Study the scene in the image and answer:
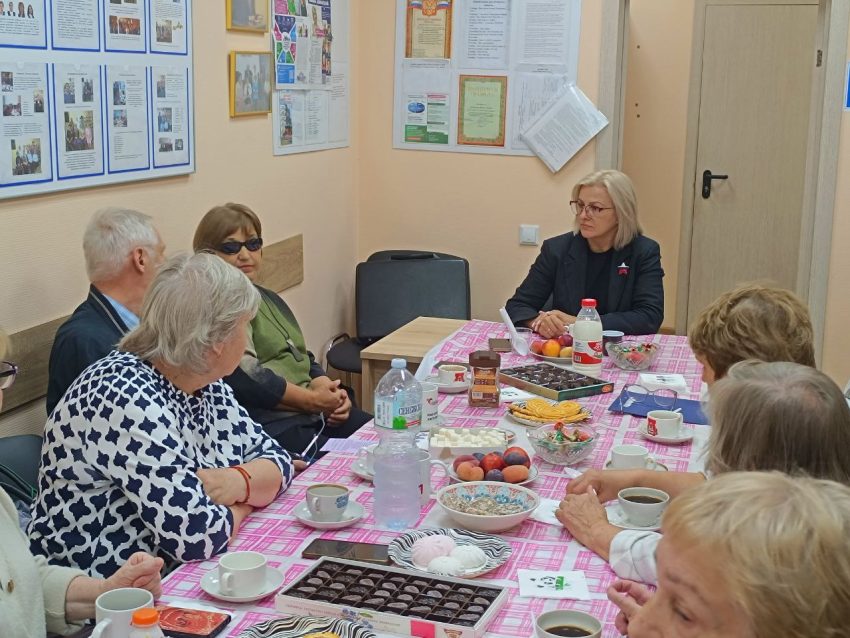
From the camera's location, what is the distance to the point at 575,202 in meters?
4.12

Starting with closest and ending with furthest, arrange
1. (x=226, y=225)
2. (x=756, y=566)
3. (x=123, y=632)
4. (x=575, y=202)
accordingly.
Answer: (x=756, y=566) → (x=123, y=632) → (x=226, y=225) → (x=575, y=202)

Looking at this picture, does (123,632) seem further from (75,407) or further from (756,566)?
(756,566)

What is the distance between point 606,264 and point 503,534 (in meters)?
2.23

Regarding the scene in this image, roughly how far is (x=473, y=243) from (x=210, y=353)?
332 centimetres

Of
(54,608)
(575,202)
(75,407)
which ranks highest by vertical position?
(575,202)

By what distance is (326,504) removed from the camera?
2.12 meters

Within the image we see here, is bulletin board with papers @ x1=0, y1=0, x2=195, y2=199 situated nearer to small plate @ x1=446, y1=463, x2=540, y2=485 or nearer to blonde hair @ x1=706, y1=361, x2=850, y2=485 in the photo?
small plate @ x1=446, y1=463, x2=540, y2=485

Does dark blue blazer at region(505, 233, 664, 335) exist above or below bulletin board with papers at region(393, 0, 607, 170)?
below

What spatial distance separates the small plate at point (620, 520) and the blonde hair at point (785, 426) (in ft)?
1.20

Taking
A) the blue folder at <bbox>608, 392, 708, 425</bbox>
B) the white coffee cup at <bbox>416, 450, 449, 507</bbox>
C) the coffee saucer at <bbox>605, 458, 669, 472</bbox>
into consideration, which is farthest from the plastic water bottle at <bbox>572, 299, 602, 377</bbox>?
the white coffee cup at <bbox>416, 450, 449, 507</bbox>

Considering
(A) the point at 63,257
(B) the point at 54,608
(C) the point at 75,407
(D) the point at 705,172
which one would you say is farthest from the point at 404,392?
(D) the point at 705,172

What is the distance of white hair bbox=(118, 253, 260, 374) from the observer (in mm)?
2139

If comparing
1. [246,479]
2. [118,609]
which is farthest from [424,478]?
[118,609]

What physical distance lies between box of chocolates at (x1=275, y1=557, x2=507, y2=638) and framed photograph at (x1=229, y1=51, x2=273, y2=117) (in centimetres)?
260
